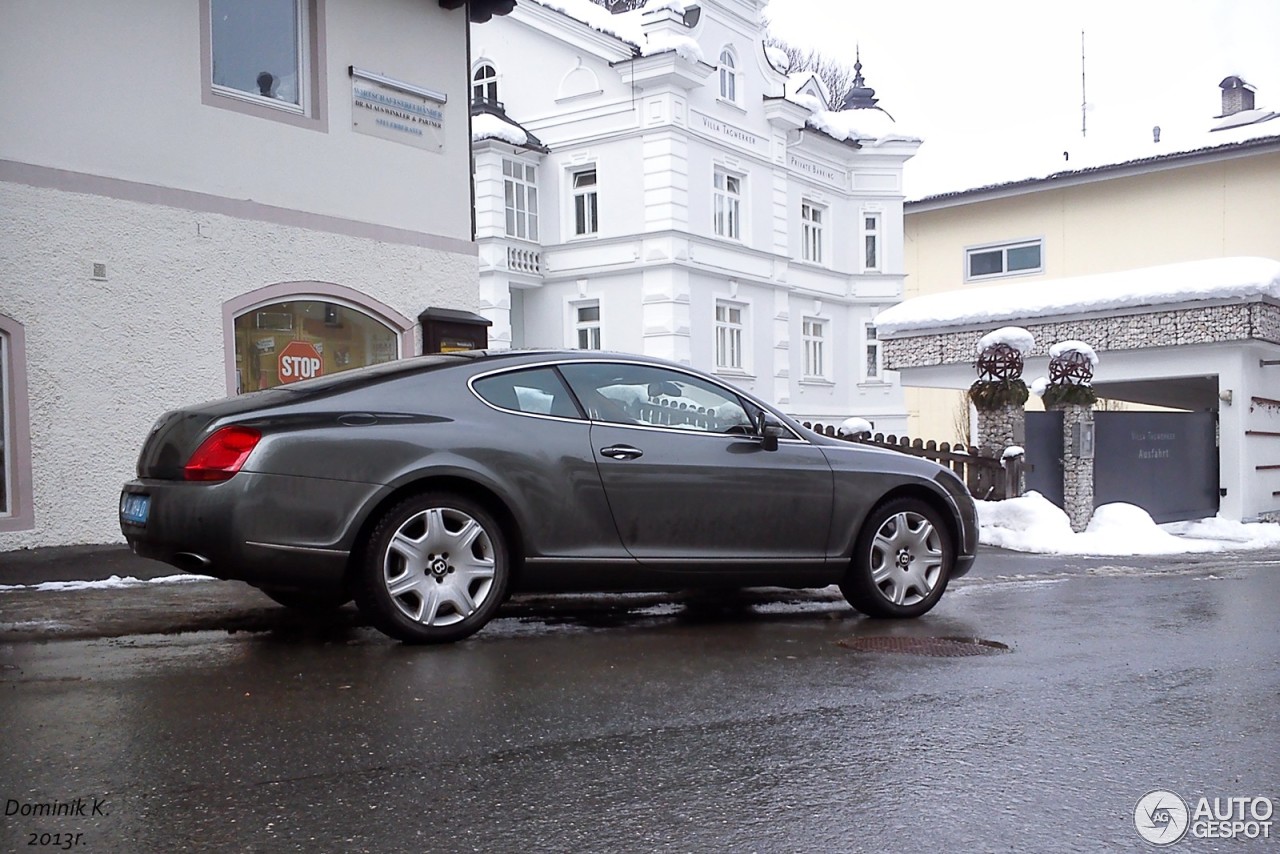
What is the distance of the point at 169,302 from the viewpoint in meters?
10.3

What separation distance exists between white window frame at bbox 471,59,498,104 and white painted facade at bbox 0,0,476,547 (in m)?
18.0

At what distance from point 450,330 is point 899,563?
7.08m

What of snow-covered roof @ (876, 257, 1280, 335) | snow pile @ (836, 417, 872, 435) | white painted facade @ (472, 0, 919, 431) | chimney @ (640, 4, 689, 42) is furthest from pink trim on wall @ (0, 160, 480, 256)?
chimney @ (640, 4, 689, 42)

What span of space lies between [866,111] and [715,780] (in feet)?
110

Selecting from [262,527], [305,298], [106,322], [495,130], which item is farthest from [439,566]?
[495,130]

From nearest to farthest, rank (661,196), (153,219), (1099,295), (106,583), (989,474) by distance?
(106,583) → (153,219) → (989,474) → (1099,295) → (661,196)

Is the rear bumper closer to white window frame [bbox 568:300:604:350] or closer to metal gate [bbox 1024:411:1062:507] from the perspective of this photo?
metal gate [bbox 1024:411:1062:507]

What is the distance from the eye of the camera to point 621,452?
615 centimetres

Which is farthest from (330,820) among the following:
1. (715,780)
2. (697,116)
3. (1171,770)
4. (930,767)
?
(697,116)

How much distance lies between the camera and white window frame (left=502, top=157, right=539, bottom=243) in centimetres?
2784

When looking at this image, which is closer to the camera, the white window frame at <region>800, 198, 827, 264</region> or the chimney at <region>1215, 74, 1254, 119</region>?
the white window frame at <region>800, 198, 827, 264</region>

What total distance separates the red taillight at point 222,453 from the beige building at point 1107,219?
25404 mm

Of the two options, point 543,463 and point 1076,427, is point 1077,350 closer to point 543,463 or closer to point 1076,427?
point 1076,427

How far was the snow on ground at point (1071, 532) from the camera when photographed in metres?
12.5
